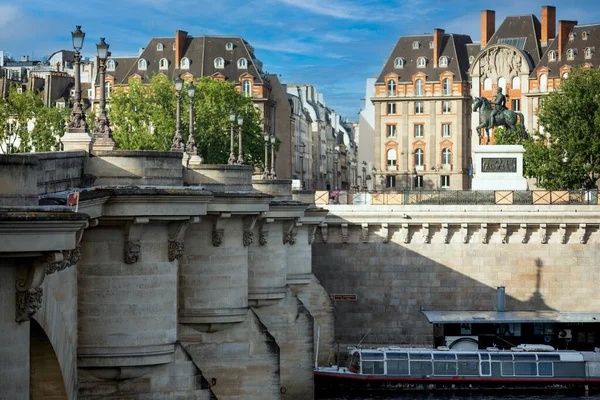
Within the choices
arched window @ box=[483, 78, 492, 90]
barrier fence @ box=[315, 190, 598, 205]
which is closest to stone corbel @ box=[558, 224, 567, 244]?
barrier fence @ box=[315, 190, 598, 205]

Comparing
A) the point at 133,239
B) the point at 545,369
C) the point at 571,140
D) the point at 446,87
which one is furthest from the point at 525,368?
the point at 446,87

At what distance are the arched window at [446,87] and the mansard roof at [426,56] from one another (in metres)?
0.85

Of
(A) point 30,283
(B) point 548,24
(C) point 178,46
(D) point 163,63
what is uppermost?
(B) point 548,24

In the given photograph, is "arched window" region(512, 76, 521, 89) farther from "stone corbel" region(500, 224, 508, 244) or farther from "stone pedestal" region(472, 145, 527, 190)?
"stone corbel" region(500, 224, 508, 244)

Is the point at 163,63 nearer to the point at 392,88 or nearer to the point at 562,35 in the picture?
the point at 392,88

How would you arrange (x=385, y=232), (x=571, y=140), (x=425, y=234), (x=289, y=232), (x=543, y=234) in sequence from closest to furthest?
(x=289, y=232) → (x=543, y=234) → (x=425, y=234) → (x=385, y=232) → (x=571, y=140)

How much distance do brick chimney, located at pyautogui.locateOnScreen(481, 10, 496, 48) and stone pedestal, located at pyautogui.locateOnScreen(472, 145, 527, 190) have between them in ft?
234

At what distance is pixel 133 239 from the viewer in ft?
80.6

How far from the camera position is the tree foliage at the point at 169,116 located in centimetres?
10019

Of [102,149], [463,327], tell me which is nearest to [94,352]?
[102,149]

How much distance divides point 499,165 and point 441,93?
230ft

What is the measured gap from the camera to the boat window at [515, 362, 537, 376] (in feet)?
191

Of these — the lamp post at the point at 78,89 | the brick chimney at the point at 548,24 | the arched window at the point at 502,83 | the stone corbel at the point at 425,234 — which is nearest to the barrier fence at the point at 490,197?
the stone corbel at the point at 425,234

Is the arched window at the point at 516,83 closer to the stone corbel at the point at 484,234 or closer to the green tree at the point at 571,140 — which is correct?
the green tree at the point at 571,140
